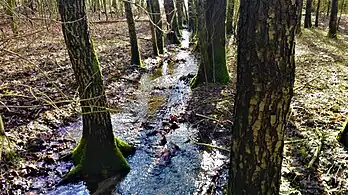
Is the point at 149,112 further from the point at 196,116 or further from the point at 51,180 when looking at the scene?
the point at 51,180

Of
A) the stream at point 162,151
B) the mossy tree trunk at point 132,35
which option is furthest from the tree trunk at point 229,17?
the stream at point 162,151

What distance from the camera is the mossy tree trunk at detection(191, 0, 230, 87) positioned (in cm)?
1012

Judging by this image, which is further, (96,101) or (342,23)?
(342,23)

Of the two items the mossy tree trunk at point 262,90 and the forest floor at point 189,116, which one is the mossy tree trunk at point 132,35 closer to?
the forest floor at point 189,116

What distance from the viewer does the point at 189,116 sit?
8172mm

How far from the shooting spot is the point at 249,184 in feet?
10.6

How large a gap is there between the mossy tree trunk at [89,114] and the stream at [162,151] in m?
0.33

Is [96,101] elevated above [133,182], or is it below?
above

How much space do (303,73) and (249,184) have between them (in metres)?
8.38

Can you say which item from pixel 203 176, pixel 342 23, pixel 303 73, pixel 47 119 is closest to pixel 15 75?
pixel 47 119

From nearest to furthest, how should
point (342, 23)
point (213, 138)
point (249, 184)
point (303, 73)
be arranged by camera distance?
point (249, 184) → point (213, 138) → point (303, 73) → point (342, 23)

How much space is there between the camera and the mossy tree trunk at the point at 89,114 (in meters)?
5.12

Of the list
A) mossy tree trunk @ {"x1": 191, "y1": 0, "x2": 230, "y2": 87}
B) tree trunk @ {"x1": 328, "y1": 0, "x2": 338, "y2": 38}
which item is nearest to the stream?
mossy tree trunk @ {"x1": 191, "y1": 0, "x2": 230, "y2": 87}

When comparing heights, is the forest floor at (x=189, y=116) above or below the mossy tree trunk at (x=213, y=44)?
below
